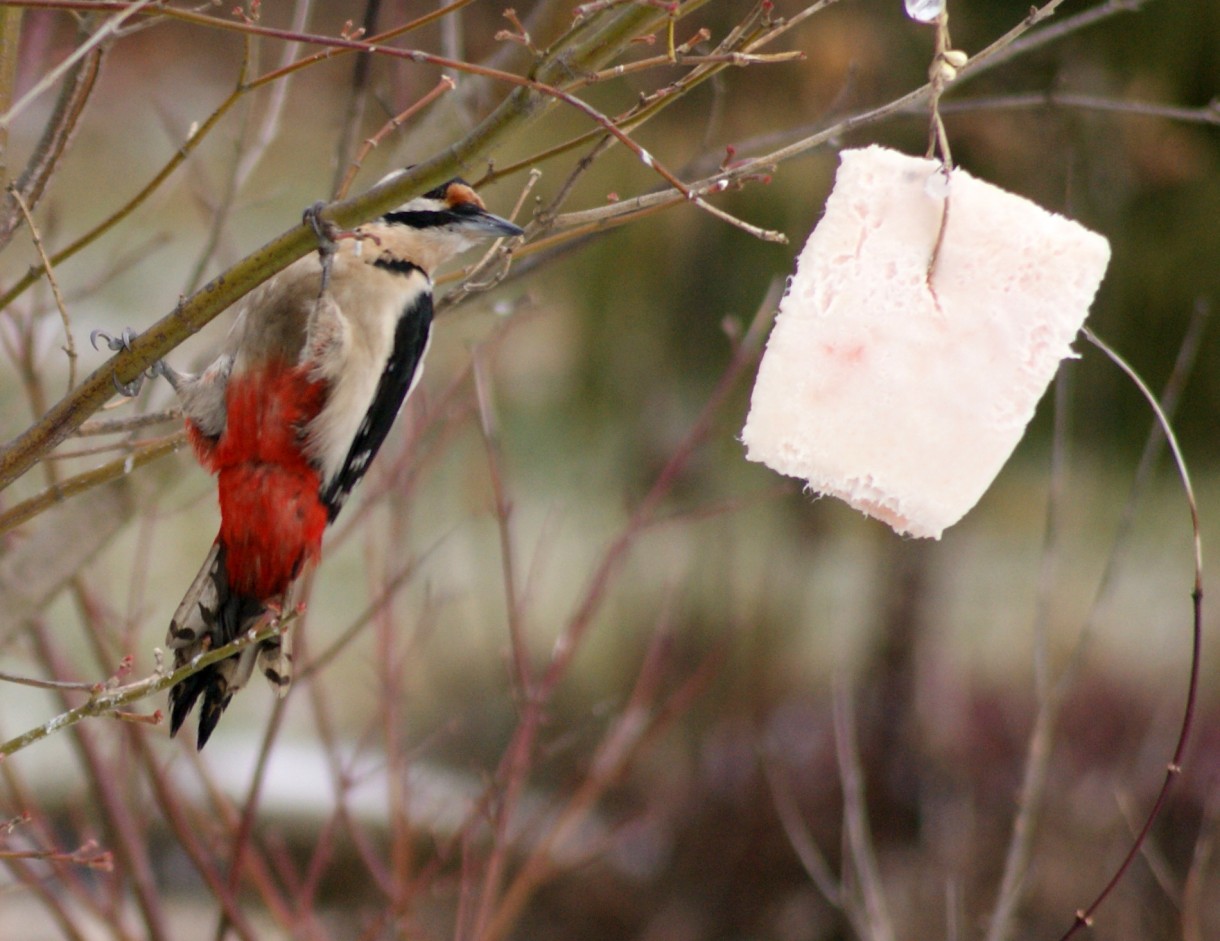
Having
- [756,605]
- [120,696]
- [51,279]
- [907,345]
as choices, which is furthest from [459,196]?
[756,605]

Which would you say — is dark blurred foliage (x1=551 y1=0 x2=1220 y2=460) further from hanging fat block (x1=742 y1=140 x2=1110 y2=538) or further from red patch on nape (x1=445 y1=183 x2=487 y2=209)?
hanging fat block (x1=742 y1=140 x2=1110 y2=538)

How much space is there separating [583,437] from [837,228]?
23.9ft

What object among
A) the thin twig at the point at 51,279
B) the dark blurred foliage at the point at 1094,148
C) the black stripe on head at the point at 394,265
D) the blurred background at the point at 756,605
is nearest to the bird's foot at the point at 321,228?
the thin twig at the point at 51,279

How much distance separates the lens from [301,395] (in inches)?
74.6

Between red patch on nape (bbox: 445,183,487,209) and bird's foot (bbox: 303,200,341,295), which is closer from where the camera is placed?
bird's foot (bbox: 303,200,341,295)

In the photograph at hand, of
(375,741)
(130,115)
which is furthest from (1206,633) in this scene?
(130,115)

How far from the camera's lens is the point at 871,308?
1.34 m

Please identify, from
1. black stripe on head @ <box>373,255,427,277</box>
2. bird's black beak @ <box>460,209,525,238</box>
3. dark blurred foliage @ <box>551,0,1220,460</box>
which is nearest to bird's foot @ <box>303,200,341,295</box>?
bird's black beak @ <box>460,209,525,238</box>

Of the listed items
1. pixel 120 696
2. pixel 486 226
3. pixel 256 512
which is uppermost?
pixel 486 226

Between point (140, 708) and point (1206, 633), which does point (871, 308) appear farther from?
point (1206, 633)

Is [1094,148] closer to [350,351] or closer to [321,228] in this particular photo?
[350,351]

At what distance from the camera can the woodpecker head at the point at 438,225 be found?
1.94 m

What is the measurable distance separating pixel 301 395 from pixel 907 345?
0.94m

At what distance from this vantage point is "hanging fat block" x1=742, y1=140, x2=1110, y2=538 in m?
1.33
